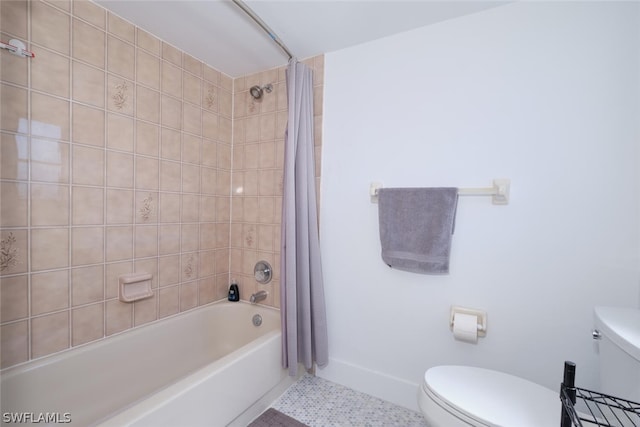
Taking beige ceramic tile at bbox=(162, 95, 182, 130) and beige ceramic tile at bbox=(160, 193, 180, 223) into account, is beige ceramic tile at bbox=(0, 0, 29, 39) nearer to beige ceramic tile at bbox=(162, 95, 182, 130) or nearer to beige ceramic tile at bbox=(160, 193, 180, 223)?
beige ceramic tile at bbox=(162, 95, 182, 130)

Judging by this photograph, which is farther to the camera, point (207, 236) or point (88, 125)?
point (207, 236)

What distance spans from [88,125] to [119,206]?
428 mm

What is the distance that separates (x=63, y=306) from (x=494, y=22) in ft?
8.19

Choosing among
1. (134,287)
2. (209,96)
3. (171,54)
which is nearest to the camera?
(134,287)

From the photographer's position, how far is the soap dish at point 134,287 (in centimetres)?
153

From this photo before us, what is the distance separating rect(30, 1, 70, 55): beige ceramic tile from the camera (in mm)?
1211

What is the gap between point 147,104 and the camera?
1631 mm

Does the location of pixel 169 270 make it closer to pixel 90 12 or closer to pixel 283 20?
pixel 90 12

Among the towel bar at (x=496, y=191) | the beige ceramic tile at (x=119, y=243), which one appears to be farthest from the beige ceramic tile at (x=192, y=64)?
the towel bar at (x=496, y=191)

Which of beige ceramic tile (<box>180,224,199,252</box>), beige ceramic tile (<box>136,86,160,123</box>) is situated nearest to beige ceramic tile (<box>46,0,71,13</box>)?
beige ceramic tile (<box>136,86,160,123</box>)

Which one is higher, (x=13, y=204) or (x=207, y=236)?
(x=13, y=204)

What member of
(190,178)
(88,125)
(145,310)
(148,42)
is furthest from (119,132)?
(145,310)

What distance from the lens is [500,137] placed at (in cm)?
134

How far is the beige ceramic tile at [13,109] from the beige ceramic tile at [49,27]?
0.25 meters
